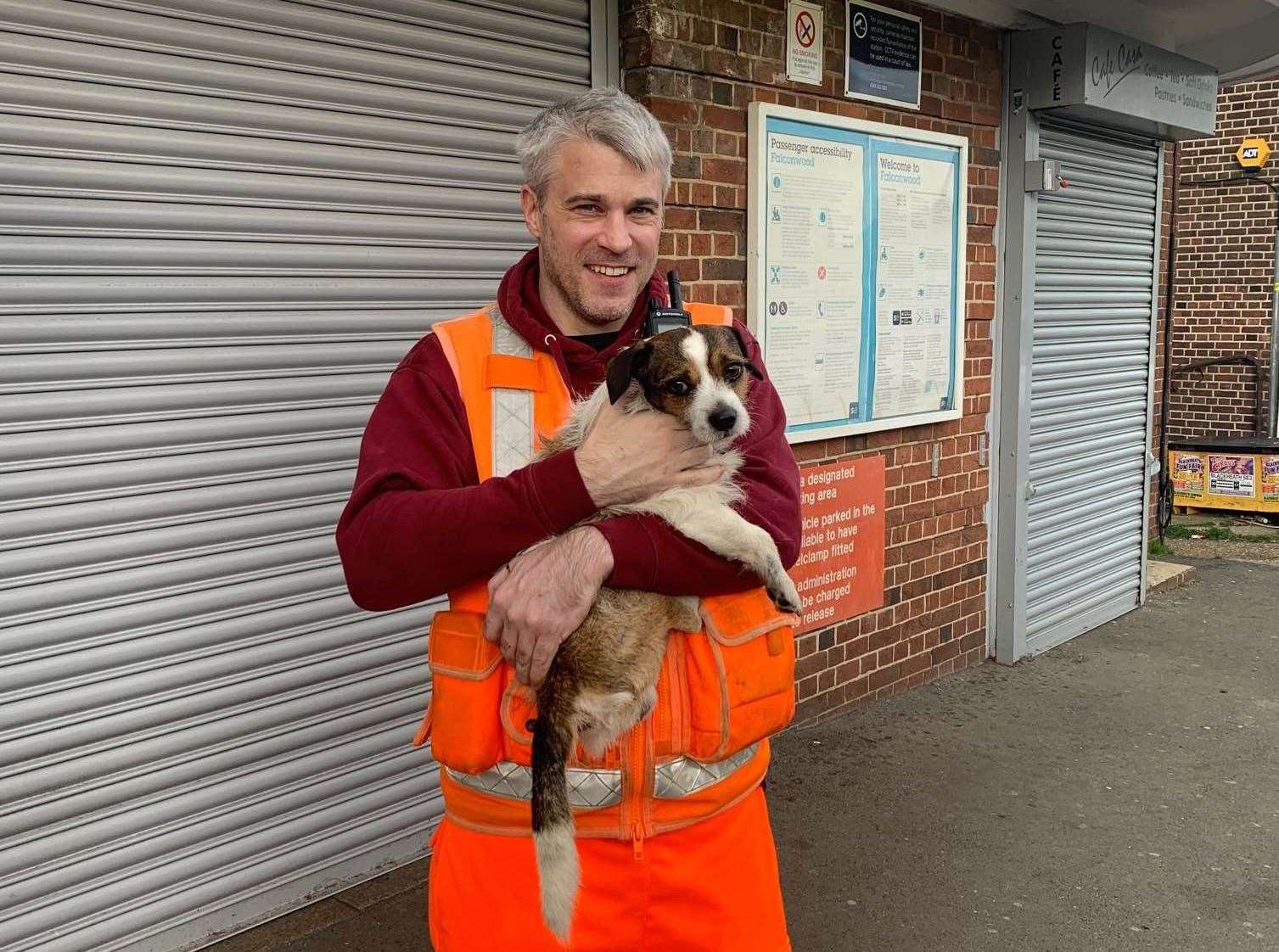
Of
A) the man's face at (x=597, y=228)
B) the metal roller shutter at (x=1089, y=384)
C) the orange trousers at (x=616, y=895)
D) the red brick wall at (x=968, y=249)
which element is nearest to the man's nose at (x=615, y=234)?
the man's face at (x=597, y=228)

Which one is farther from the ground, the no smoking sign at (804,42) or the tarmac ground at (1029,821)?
the no smoking sign at (804,42)

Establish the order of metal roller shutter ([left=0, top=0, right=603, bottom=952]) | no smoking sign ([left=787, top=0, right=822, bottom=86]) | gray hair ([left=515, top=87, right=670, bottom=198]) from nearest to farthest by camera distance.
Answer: gray hair ([left=515, top=87, right=670, bottom=198]), metal roller shutter ([left=0, top=0, right=603, bottom=952]), no smoking sign ([left=787, top=0, right=822, bottom=86])

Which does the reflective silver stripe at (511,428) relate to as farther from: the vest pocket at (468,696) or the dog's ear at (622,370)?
the vest pocket at (468,696)

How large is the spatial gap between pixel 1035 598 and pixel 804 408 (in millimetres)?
2904

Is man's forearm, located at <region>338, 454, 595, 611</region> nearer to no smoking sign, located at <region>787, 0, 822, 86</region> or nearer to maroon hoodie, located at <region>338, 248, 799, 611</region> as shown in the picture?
maroon hoodie, located at <region>338, 248, 799, 611</region>

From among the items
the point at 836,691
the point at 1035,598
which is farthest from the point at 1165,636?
the point at 836,691

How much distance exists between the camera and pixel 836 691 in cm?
620

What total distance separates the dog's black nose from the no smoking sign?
3.78 m

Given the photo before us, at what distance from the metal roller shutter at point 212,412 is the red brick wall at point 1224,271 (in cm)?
1367

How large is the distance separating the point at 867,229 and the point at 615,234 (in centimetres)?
412

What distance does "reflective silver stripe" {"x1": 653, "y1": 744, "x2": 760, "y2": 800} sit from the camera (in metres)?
2.09

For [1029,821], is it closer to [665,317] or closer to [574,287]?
[665,317]

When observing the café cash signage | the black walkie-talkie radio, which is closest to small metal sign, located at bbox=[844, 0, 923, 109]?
the café cash signage

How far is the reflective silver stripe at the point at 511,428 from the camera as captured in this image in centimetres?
213
